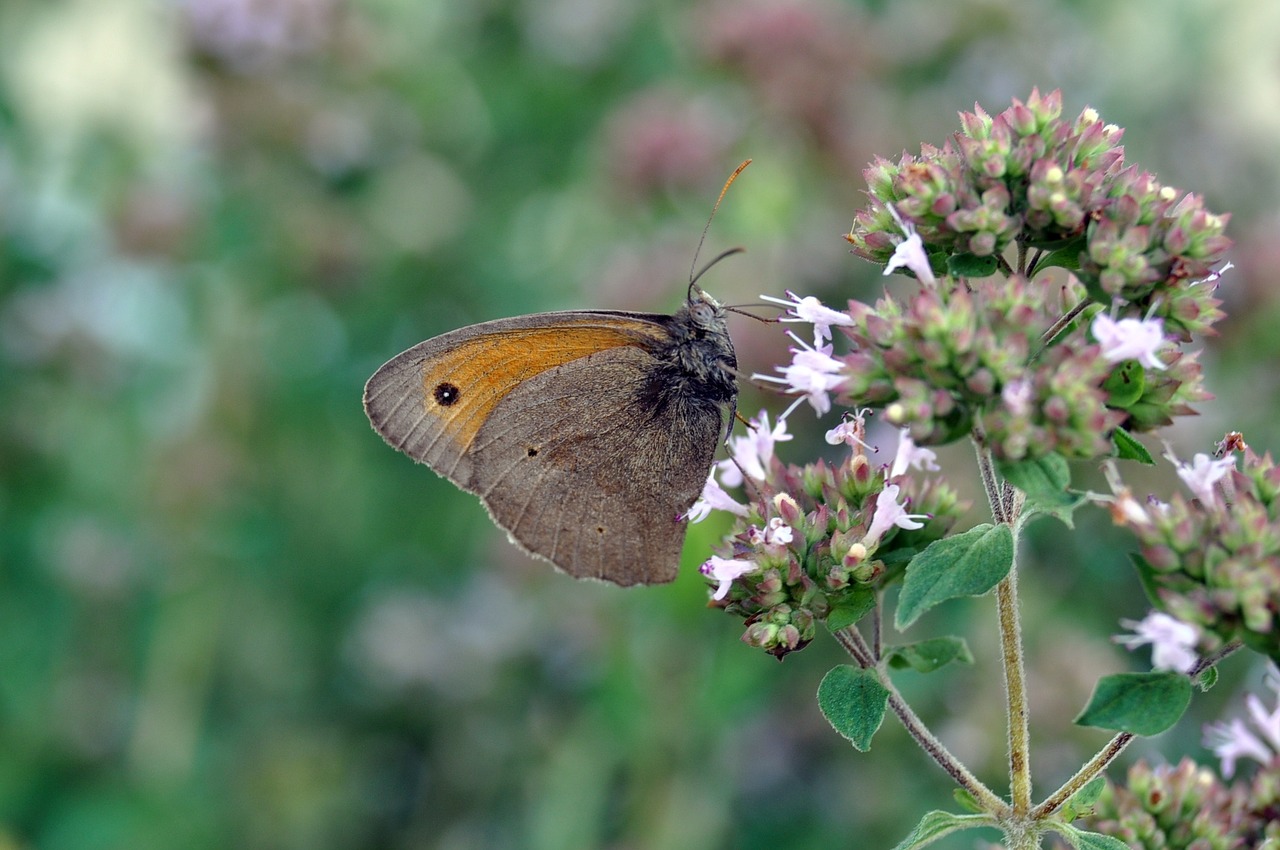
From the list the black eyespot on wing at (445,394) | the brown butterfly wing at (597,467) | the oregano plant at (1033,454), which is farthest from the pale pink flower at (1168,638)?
the black eyespot on wing at (445,394)

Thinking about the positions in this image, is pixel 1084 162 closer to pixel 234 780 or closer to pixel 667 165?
pixel 667 165

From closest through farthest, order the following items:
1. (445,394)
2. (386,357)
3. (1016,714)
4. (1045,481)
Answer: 1. (1045,481)
2. (1016,714)
3. (445,394)
4. (386,357)

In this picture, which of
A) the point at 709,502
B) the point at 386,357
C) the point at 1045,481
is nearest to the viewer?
the point at 1045,481

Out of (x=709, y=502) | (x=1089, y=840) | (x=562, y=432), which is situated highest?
(x=562, y=432)

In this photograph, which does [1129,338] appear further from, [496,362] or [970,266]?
[496,362]

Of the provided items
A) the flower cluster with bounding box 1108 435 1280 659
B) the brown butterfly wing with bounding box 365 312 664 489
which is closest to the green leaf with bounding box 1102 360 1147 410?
the flower cluster with bounding box 1108 435 1280 659

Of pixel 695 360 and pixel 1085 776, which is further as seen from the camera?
pixel 695 360

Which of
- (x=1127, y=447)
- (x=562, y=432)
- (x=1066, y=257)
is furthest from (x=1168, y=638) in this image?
(x=562, y=432)
